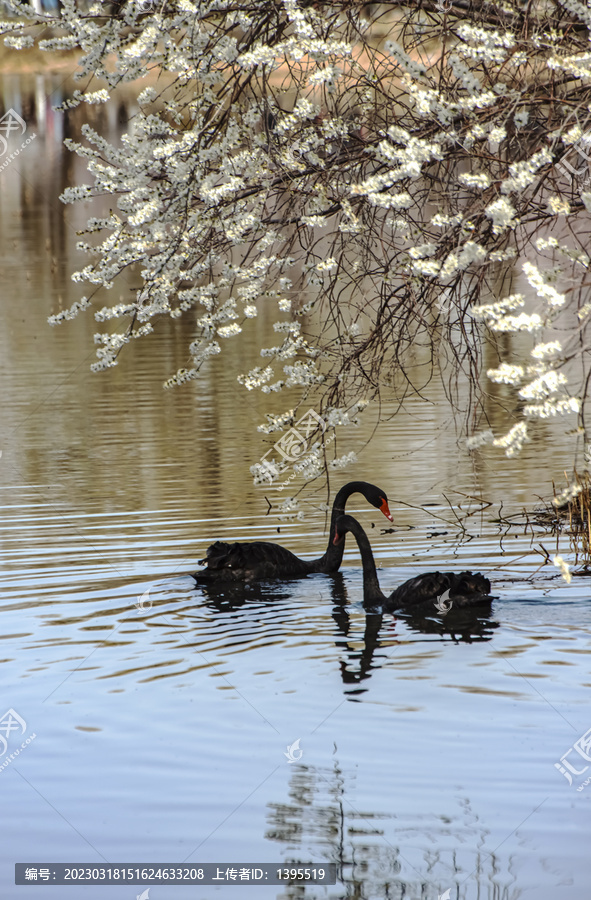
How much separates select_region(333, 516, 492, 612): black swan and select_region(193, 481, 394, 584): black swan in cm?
86

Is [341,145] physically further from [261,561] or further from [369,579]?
[261,561]

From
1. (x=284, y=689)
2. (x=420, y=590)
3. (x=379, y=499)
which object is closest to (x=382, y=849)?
(x=284, y=689)

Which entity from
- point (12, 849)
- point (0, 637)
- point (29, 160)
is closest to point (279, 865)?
point (12, 849)

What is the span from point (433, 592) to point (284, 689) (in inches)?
71.2

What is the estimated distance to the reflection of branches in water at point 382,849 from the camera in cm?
495

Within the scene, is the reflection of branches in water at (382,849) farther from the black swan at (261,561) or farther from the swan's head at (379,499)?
the swan's head at (379,499)

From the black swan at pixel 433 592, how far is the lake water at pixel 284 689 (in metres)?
0.13

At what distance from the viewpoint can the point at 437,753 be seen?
243 inches

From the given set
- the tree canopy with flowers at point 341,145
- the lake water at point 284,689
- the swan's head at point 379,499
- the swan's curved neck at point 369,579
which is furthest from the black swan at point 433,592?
the tree canopy with flowers at point 341,145

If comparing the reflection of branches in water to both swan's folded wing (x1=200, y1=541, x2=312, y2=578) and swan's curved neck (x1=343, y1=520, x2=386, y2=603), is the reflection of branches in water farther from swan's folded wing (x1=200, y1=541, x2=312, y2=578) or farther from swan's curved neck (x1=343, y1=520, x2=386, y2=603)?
swan's folded wing (x1=200, y1=541, x2=312, y2=578)

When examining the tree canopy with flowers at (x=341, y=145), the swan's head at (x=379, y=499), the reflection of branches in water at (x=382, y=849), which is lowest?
the reflection of branches in water at (x=382, y=849)

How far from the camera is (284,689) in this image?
723 cm

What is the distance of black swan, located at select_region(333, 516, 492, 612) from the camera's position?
28.1 ft

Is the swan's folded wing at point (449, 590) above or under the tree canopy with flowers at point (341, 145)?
under
